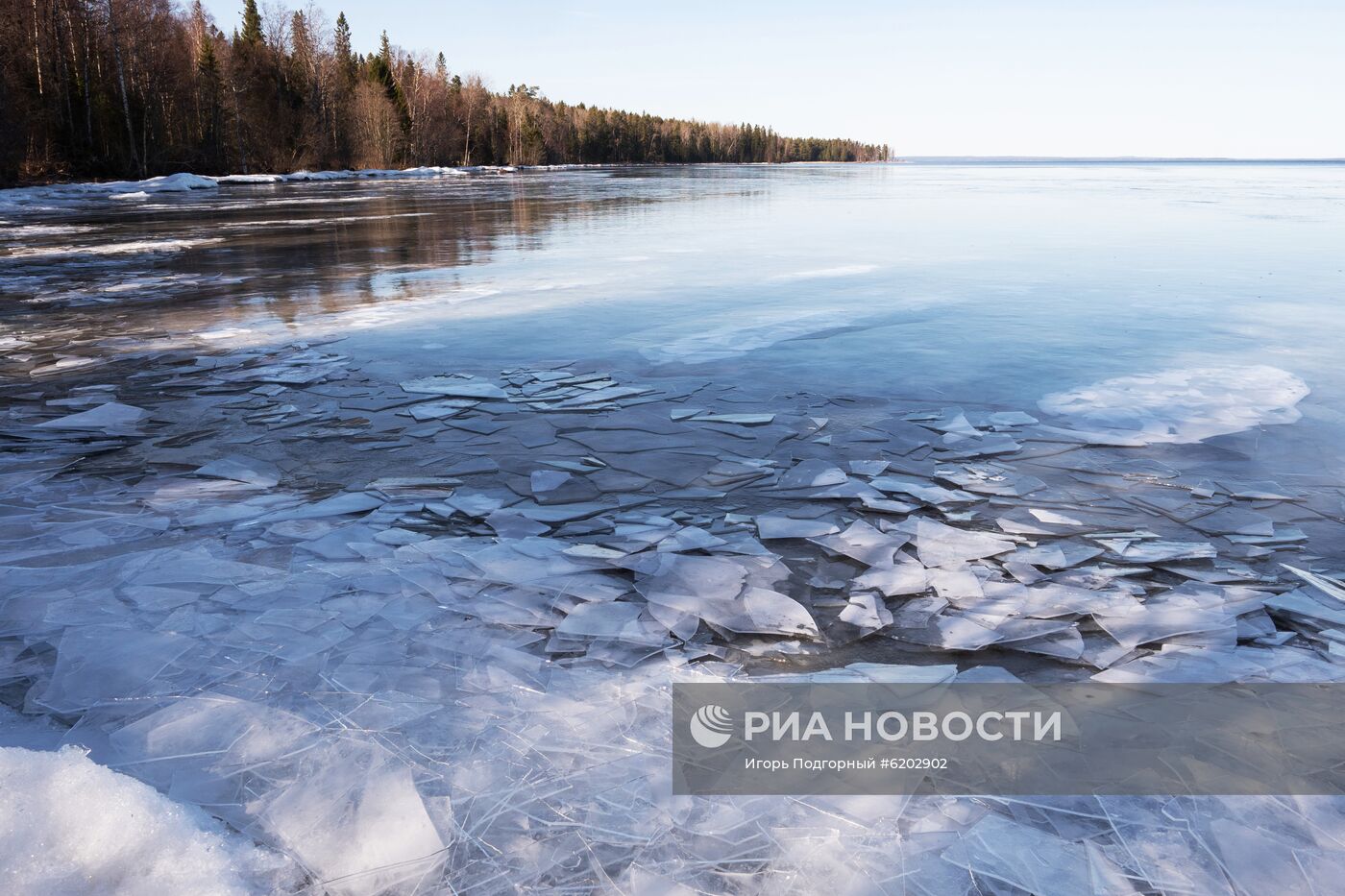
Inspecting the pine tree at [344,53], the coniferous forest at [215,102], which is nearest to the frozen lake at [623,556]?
the coniferous forest at [215,102]

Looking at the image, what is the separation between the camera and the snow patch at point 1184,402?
424cm

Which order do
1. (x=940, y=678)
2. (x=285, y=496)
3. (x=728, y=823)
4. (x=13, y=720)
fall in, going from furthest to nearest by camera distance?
(x=285, y=496) → (x=940, y=678) → (x=13, y=720) → (x=728, y=823)

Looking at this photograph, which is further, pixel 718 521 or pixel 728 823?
pixel 718 521

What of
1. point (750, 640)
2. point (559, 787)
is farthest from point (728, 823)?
point (750, 640)

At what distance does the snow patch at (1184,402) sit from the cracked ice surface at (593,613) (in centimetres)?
43

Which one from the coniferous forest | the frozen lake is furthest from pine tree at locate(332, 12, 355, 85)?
the frozen lake

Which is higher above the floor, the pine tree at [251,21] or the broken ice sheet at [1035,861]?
the pine tree at [251,21]

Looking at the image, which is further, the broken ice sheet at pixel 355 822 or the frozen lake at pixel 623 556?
the frozen lake at pixel 623 556

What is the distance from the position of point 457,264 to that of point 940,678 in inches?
398

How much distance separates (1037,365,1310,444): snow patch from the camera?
13.9ft

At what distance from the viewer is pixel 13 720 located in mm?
1936

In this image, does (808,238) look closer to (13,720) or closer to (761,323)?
(761,323)

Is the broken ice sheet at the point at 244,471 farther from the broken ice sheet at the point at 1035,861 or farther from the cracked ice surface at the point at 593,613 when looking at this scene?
the broken ice sheet at the point at 1035,861

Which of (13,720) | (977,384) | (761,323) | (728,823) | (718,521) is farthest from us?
(761,323)
